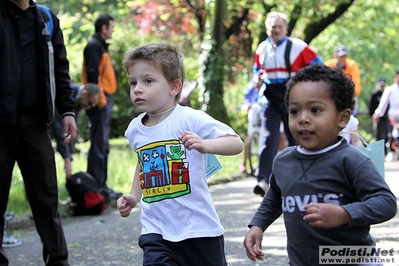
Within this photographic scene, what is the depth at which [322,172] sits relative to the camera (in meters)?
3.25

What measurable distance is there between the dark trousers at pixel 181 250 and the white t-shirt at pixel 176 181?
1.6 inches

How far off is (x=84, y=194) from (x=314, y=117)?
6.63 meters

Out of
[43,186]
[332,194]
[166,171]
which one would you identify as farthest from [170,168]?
[43,186]

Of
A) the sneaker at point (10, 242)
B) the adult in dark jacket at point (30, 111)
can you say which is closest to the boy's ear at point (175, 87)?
the adult in dark jacket at point (30, 111)

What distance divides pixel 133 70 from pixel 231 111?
21.1 metres

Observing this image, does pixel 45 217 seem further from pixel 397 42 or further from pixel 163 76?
pixel 397 42

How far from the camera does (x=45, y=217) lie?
207 inches

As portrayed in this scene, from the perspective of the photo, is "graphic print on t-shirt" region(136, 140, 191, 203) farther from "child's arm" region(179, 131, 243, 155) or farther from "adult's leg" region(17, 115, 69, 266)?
"adult's leg" region(17, 115, 69, 266)

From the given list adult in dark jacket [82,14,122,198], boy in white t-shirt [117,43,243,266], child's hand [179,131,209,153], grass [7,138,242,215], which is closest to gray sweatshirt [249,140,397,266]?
child's hand [179,131,209,153]

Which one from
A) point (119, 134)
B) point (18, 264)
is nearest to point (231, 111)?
point (119, 134)

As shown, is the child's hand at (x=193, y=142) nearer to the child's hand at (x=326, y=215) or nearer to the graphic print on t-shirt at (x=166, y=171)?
the graphic print on t-shirt at (x=166, y=171)

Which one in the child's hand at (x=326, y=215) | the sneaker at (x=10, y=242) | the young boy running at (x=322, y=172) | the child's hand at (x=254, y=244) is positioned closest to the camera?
the child's hand at (x=326, y=215)

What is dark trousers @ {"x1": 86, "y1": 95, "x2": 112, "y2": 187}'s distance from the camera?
1019 centimetres

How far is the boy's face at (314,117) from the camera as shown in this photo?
10.7 ft
